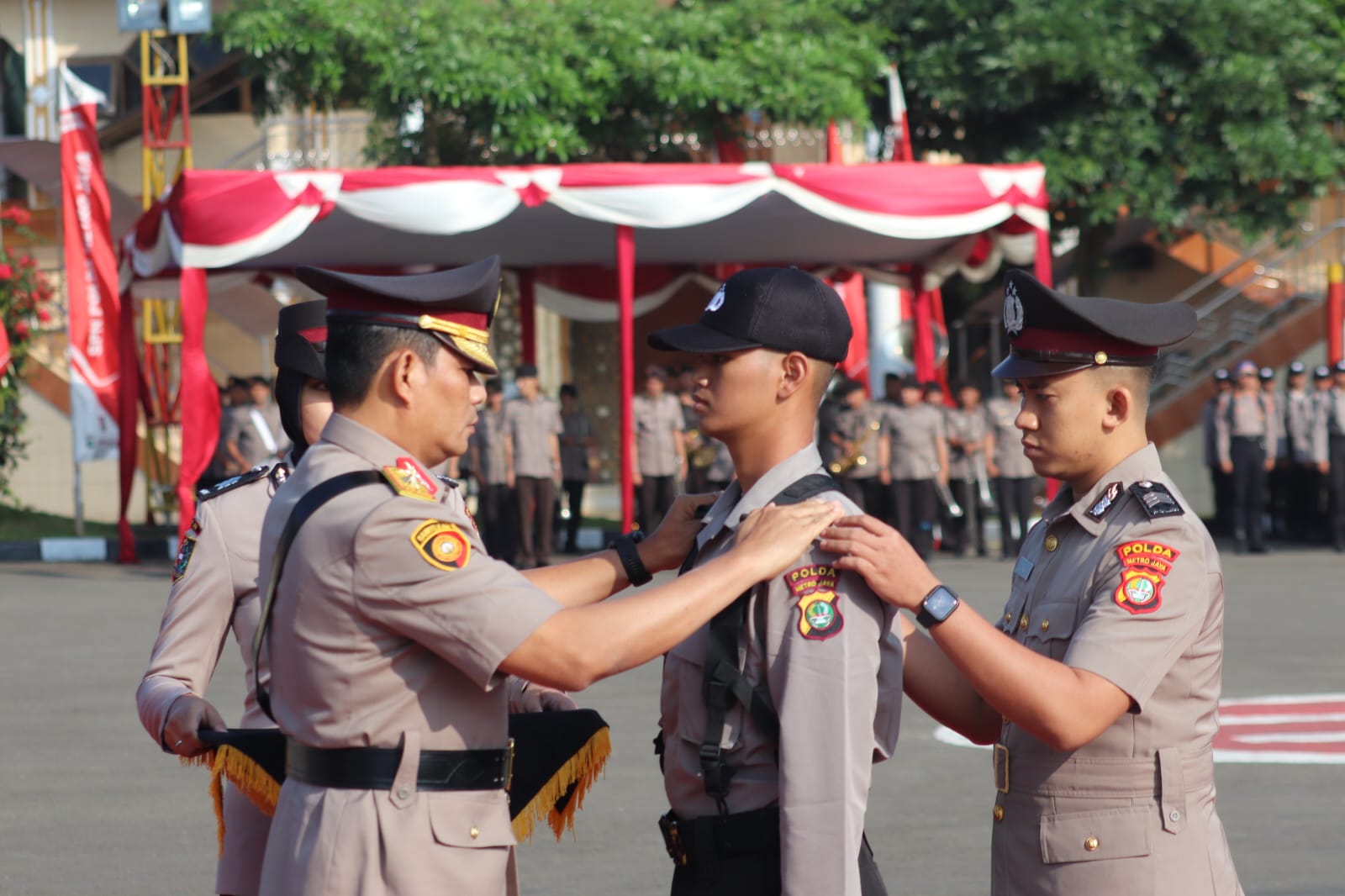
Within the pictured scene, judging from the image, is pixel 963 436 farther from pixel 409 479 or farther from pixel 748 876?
pixel 409 479

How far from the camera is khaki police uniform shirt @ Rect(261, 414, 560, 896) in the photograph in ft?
8.25

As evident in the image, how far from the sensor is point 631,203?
45.4 ft

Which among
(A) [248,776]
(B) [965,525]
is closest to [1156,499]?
(A) [248,776]

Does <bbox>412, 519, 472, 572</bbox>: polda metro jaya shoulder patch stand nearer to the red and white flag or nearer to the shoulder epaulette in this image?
the shoulder epaulette

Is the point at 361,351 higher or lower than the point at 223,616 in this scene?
higher

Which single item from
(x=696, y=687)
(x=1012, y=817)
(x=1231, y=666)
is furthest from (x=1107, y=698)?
(x=1231, y=666)

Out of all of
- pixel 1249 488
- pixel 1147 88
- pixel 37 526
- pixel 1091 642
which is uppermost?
pixel 1147 88

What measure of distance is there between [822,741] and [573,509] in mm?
14862

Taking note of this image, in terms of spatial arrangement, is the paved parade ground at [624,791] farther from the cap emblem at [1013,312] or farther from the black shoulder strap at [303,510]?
the black shoulder strap at [303,510]

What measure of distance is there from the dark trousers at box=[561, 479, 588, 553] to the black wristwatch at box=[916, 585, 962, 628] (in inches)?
580

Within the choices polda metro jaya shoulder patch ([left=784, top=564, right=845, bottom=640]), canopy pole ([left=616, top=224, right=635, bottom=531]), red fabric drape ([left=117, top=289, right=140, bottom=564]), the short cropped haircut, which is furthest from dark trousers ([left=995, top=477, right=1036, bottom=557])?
the short cropped haircut

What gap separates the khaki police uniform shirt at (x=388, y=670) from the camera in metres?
2.51

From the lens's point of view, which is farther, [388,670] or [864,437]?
[864,437]

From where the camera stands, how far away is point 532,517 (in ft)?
52.0
